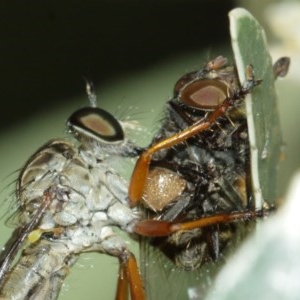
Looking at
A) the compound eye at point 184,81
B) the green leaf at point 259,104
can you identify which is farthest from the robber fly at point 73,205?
the green leaf at point 259,104

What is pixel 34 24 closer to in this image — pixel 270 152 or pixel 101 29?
pixel 101 29

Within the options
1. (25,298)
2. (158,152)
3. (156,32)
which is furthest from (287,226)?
(156,32)

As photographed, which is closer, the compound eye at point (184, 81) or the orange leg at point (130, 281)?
the compound eye at point (184, 81)

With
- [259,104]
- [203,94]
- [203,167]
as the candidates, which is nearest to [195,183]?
[203,167]

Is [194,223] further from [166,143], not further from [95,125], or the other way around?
[95,125]

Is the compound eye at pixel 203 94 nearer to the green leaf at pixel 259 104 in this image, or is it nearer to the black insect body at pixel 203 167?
the black insect body at pixel 203 167

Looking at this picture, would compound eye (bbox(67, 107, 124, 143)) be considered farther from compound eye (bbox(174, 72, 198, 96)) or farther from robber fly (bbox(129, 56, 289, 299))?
compound eye (bbox(174, 72, 198, 96))

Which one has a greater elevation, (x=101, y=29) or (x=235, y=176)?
(x=101, y=29)
